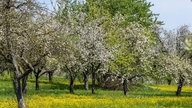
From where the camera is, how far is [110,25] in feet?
161

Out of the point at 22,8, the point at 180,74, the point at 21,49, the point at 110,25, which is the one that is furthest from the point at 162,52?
the point at 22,8

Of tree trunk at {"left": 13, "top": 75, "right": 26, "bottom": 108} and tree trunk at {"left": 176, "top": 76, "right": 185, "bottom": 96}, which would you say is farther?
tree trunk at {"left": 176, "top": 76, "right": 185, "bottom": 96}

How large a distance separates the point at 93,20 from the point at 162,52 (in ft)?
37.4

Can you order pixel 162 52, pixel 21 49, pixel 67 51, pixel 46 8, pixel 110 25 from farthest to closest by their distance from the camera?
1. pixel 162 52
2. pixel 110 25
3. pixel 21 49
4. pixel 67 51
5. pixel 46 8

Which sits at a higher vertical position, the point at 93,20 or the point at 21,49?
the point at 93,20

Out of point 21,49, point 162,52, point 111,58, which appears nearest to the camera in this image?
point 21,49

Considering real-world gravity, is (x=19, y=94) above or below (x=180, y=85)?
below

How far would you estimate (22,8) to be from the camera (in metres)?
19.0

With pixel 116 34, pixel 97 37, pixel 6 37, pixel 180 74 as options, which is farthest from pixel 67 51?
pixel 180 74

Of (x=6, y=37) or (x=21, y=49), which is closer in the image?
(x=6, y=37)

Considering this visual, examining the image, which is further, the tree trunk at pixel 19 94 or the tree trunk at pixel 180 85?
the tree trunk at pixel 180 85

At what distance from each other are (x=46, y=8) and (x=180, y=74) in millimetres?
34752

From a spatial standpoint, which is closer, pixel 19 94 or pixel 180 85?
pixel 19 94

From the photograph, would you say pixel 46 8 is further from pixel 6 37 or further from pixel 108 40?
pixel 108 40
